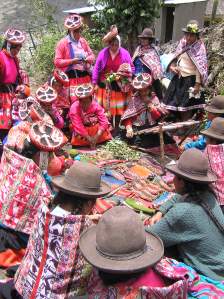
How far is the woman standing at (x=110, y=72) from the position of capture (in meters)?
7.51

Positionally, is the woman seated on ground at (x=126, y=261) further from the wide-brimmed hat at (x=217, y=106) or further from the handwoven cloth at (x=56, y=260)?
the wide-brimmed hat at (x=217, y=106)

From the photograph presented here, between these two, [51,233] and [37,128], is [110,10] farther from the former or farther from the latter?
[51,233]

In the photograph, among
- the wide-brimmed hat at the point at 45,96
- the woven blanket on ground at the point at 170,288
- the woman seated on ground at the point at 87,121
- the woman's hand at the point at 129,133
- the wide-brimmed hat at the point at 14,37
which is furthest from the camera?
the woman's hand at the point at 129,133

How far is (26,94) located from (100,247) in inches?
163

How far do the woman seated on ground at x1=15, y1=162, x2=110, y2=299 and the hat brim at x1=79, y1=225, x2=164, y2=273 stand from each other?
0.25m

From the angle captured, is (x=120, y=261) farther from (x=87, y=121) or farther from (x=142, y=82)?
(x=142, y=82)

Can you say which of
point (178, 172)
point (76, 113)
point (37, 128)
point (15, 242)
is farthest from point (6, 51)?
point (178, 172)

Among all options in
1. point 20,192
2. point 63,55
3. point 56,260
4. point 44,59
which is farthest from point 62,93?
point 56,260

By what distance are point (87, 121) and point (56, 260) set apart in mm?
3980

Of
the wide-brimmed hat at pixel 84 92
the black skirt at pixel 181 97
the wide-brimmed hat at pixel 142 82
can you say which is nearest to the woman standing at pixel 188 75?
the black skirt at pixel 181 97

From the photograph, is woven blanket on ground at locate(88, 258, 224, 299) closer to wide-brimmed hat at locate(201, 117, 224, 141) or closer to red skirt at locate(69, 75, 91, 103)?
wide-brimmed hat at locate(201, 117, 224, 141)

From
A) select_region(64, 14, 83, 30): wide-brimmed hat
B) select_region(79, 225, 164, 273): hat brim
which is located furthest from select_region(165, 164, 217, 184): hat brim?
select_region(64, 14, 83, 30): wide-brimmed hat

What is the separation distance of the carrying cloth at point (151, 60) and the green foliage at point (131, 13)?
9.82 feet

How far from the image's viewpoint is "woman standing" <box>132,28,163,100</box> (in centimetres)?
771
